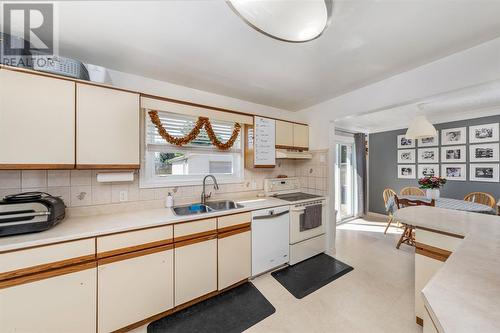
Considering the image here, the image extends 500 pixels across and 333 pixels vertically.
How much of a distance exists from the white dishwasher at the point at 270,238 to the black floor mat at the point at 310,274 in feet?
0.53

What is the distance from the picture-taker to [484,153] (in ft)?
11.1

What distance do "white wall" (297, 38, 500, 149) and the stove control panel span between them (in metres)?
0.83

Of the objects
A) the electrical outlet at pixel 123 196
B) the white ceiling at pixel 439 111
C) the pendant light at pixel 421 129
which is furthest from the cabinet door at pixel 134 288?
the pendant light at pixel 421 129

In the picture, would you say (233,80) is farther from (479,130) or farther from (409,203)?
(479,130)

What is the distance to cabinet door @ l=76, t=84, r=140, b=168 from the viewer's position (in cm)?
161

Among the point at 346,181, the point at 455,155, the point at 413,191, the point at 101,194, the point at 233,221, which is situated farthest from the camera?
the point at 346,181

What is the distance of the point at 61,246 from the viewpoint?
4.33ft

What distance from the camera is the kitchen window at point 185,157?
7.29 feet

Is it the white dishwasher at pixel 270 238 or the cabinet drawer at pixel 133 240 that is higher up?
the cabinet drawer at pixel 133 240

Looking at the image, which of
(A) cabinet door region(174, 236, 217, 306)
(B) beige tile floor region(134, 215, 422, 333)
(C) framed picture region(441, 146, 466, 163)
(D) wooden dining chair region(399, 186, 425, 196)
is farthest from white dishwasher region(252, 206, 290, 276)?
(C) framed picture region(441, 146, 466, 163)

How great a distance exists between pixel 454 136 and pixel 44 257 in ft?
20.4

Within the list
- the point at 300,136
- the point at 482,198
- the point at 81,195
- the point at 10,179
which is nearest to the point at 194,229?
the point at 81,195

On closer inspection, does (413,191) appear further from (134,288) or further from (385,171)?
(134,288)

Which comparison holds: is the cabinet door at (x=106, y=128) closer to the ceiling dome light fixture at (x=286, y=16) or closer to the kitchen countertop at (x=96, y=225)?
the kitchen countertop at (x=96, y=225)
